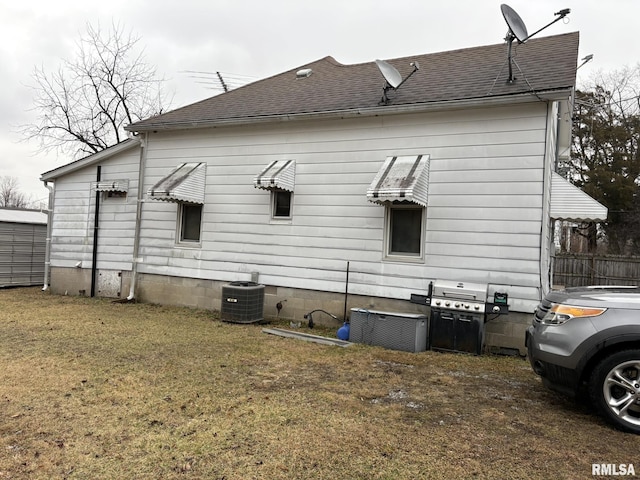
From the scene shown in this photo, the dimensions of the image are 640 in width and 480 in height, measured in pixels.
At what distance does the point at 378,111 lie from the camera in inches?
307

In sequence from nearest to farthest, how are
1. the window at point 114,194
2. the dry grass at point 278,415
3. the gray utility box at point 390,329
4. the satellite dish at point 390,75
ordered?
the dry grass at point 278,415, the gray utility box at point 390,329, the satellite dish at point 390,75, the window at point 114,194

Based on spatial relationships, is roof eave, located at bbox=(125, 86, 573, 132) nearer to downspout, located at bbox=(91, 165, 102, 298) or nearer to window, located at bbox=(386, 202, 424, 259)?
window, located at bbox=(386, 202, 424, 259)

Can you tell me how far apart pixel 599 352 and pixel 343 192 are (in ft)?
17.3

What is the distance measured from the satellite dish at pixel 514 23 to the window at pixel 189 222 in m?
7.09

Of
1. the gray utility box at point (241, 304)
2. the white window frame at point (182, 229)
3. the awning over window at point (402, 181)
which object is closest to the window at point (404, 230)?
the awning over window at point (402, 181)

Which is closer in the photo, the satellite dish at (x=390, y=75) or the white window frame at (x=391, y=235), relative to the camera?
the white window frame at (x=391, y=235)

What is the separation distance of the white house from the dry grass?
6.11 feet

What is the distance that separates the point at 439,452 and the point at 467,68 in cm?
781

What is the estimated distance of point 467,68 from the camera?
28.3ft

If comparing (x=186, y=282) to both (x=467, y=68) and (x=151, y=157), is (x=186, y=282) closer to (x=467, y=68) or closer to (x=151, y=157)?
(x=151, y=157)

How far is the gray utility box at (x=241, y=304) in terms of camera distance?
8.12m

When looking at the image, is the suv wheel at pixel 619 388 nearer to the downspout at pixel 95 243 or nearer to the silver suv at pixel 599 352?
the silver suv at pixel 599 352

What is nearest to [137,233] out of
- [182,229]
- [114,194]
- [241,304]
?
[182,229]

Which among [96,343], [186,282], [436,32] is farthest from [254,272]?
[436,32]
